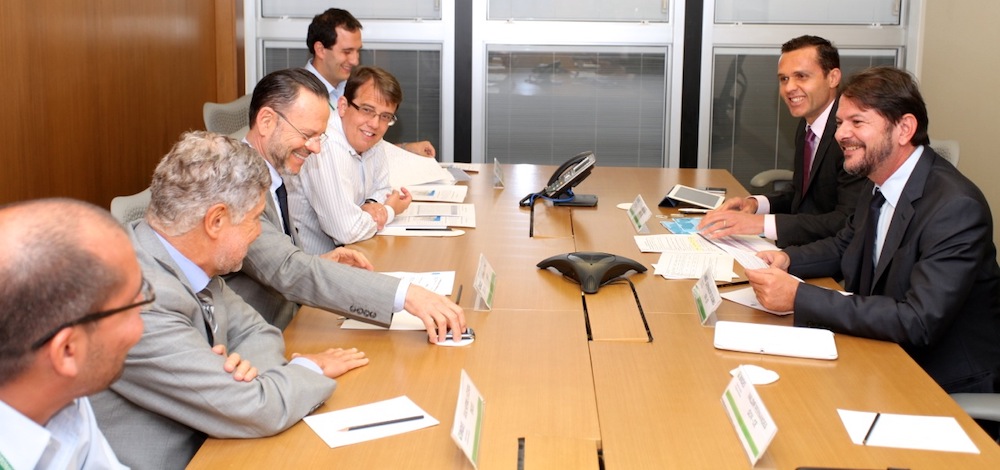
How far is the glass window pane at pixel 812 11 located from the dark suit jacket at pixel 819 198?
6.74 ft

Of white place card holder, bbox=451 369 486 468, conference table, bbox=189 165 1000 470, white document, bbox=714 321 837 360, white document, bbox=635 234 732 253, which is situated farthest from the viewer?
white document, bbox=635 234 732 253

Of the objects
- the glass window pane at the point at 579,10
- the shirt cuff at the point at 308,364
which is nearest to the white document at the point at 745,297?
the shirt cuff at the point at 308,364

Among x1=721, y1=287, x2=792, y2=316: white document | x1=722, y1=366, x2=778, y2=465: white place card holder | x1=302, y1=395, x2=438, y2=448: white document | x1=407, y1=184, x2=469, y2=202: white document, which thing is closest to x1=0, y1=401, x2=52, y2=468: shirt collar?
x1=302, y1=395, x2=438, y2=448: white document

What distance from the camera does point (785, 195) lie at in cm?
438

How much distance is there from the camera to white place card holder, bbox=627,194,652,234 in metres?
3.72

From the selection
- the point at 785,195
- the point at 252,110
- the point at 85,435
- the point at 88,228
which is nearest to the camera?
the point at 88,228

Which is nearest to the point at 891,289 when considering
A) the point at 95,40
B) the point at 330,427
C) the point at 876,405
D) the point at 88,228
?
the point at 876,405

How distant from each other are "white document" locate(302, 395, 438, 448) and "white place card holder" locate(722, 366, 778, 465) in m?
0.55

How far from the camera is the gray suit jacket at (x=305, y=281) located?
7.98ft

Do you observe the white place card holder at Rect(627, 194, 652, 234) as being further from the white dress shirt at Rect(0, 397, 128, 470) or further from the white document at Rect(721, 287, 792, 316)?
the white dress shirt at Rect(0, 397, 128, 470)

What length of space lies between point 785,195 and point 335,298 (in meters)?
2.52

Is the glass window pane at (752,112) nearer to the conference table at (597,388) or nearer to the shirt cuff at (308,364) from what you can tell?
the conference table at (597,388)

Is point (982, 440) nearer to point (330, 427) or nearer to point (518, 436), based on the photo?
point (518, 436)

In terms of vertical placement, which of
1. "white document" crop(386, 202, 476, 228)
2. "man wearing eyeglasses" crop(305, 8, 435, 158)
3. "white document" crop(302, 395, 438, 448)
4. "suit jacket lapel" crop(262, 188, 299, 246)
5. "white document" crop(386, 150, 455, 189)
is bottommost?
"white document" crop(302, 395, 438, 448)
